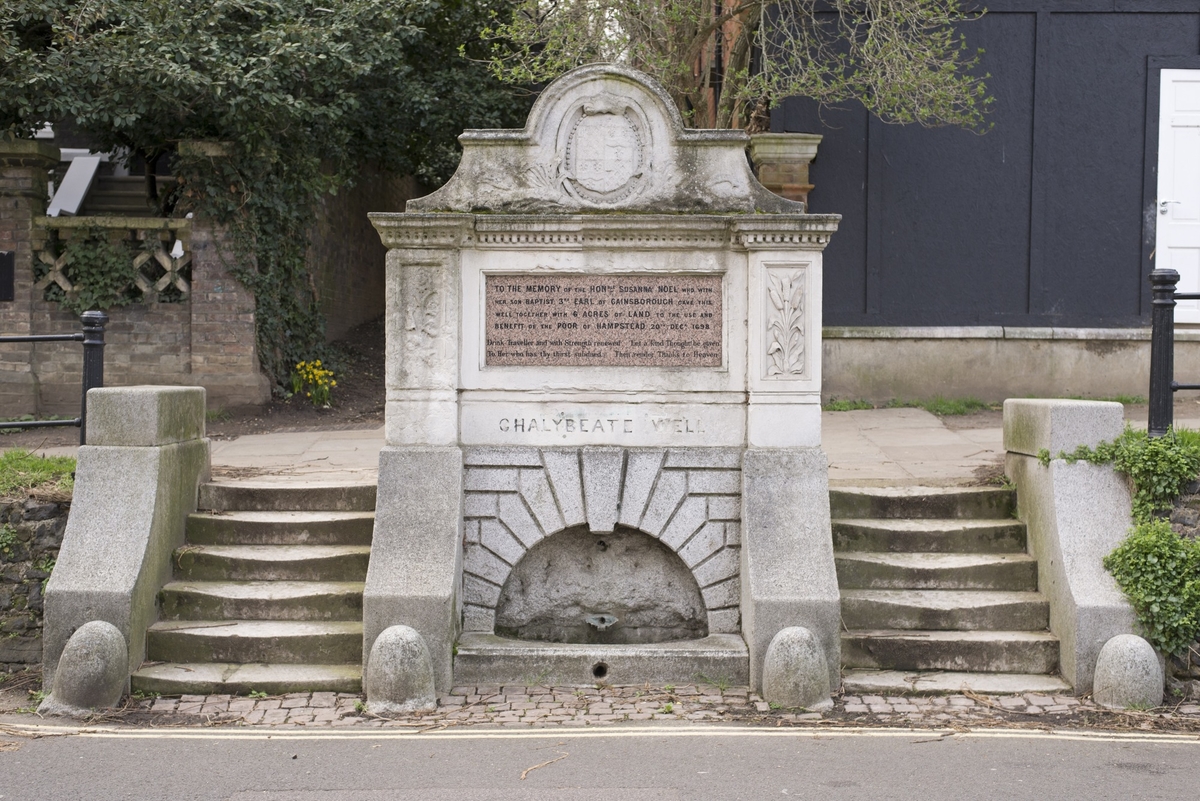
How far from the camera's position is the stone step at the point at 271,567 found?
6.68m

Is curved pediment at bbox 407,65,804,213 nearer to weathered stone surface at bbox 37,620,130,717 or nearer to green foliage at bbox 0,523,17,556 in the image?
weathered stone surface at bbox 37,620,130,717

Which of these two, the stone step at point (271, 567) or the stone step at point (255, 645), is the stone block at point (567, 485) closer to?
the stone step at point (271, 567)

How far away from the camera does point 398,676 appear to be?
226 inches

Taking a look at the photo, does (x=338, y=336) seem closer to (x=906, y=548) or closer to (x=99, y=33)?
(x=99, y=33)

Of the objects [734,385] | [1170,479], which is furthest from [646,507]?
[1170,479]

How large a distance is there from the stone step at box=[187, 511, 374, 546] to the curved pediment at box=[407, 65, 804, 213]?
202 centimetres

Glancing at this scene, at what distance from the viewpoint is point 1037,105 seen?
40.3 ft

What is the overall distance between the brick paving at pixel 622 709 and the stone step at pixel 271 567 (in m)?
0.85

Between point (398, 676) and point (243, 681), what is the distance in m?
0.95

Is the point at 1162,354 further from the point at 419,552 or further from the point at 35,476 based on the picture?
the point at 35,476

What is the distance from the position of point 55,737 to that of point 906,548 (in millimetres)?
4801

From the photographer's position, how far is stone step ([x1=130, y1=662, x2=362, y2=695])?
19.8 ft

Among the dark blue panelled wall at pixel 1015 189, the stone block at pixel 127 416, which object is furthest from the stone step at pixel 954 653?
the dark blue panelled wall at pixel 1015 189

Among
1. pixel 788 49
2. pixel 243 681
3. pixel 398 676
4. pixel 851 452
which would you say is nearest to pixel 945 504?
pixel 851 452
